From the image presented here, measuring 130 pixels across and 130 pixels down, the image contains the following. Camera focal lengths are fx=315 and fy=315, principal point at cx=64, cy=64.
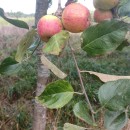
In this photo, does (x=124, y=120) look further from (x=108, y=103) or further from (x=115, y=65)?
(x=115, y=65)

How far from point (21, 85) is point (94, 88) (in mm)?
934

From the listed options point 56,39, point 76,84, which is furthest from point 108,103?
point 76,84

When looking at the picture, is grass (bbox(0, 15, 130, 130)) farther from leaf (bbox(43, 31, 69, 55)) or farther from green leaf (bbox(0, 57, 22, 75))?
leaf (bbox(43, 31, 69, 55))

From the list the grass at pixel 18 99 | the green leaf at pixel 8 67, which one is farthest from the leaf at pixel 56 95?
the grass at pixel 18 99

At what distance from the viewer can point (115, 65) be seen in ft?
17.1

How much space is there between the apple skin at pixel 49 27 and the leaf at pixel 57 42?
1.2 inches

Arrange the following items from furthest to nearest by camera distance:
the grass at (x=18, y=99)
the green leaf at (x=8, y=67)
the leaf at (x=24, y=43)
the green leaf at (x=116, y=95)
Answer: the grass at (x=18, y=99) → the green leaf at (x=8, y=67) → the leaf at (x=24, y=43) → the green leaf at (x=116, y=95)

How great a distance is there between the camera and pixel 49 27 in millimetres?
605

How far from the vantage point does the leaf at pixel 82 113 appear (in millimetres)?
562

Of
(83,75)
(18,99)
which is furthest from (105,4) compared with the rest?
(18,99)

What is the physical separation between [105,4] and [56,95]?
232mm

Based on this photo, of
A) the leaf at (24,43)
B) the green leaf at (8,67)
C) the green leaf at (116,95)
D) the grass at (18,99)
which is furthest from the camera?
the grass at (18,99)

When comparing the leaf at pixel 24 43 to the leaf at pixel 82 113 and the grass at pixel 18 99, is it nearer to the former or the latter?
the leaf at pixel 82 113

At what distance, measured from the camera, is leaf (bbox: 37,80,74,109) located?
580 mm
